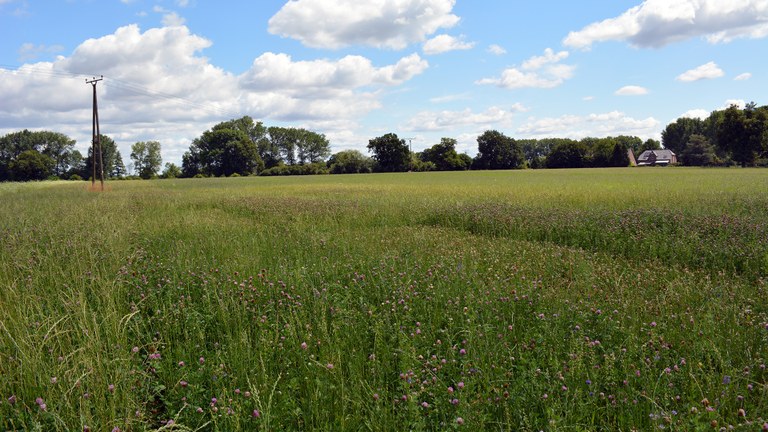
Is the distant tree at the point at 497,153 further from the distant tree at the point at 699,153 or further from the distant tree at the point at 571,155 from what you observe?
the distant tree at the point at 699,153

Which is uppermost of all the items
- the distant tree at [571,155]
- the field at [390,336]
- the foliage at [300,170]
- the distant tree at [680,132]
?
the distant tree at [680,132]

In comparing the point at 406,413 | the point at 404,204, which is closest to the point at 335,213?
the point at 404,204

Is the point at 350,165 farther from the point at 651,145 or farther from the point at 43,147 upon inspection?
the point at 651,145

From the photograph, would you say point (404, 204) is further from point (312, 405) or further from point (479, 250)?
point (312, 405)

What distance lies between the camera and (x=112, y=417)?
295 centimetres

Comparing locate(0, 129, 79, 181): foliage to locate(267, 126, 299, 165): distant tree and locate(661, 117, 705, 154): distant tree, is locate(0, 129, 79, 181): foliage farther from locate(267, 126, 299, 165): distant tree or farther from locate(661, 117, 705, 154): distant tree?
locate(661, 117, 705, 154): distant tree

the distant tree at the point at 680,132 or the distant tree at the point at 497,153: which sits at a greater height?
the distant tree at the point at 680,132

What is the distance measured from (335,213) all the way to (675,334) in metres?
10.8

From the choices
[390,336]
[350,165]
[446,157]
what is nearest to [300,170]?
[350,165]

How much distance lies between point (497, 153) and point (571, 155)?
15.7m

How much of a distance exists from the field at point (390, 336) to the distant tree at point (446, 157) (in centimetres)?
8912

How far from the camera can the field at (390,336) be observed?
3146 mm

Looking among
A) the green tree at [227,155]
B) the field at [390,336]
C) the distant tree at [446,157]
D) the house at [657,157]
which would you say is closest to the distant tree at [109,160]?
the green tree at [227,155]

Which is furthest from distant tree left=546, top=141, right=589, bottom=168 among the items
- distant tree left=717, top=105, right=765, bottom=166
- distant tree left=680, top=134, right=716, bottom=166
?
distant tree left=717, top=105, right=765, bottom=166
